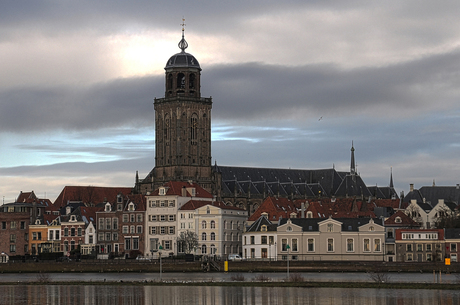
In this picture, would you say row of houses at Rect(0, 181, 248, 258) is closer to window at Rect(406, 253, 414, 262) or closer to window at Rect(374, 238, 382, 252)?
window at Rect(374, 238, 382, 252)

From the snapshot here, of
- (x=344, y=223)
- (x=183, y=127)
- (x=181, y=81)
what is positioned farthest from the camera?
(x=183, y=127)

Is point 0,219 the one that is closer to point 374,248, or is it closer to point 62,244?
point 62,244

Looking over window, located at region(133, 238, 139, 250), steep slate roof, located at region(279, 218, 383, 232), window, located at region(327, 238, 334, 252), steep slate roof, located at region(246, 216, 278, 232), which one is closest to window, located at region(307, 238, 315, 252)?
steep slate roof, located at region(279, 218, 383, 232)

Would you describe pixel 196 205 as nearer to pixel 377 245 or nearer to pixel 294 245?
pixel 294 245

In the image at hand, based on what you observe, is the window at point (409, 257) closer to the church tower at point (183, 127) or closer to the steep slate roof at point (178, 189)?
the steep slate roof at point (178, 189)

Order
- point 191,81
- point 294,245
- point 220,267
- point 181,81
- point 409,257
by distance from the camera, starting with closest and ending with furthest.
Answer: point 220,267 < point 409,257 < point 294,245 < point 191,81 < point 181,81

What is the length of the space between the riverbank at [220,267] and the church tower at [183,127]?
52047mm

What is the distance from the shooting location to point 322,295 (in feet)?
299

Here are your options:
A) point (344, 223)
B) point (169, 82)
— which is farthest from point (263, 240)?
point (169, 82)

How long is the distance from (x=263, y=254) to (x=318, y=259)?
29.4 ft

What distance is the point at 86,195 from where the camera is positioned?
616 feet

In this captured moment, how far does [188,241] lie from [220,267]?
20357mm

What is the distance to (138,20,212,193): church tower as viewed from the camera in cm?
19275

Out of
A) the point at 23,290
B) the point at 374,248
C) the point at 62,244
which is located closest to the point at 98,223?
the point at 62,244
